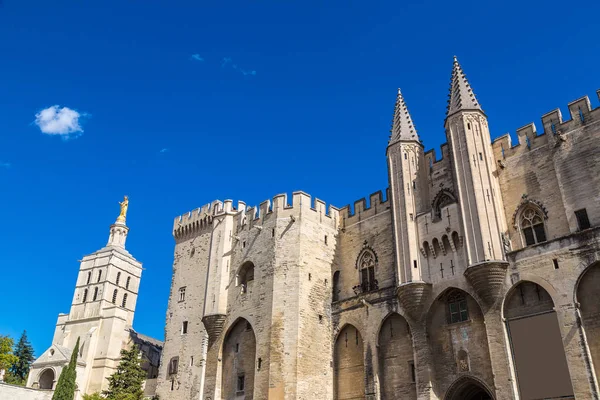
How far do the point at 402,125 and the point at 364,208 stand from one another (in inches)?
198

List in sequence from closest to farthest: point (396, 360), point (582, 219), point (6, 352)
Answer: point (582, 219) → point (396, 360) → point (6, 352)

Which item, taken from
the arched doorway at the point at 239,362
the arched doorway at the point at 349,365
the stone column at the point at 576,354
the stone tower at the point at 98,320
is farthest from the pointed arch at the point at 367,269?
the stone tower at the point at 98,320

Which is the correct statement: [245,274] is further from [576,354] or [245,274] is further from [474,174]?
[576,354]

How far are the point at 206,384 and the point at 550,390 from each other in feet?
56.1

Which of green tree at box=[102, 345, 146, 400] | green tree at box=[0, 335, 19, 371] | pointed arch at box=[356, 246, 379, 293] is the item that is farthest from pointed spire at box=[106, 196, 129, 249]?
pointed arch at box=[356, 246, 379, 293]

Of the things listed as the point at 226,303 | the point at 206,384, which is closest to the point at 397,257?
the point at 226,303

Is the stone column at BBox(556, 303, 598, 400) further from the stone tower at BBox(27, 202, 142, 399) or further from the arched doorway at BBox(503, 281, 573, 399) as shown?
the stone tower at BBox(27, 202, 142, 399)

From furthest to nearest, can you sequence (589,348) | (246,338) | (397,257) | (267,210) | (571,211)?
(267,210)
(246,338)
(397,257)
(571,211)
(589,348)

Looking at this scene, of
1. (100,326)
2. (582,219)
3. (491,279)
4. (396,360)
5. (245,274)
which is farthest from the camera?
(100,326)

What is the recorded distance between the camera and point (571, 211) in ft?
70.9

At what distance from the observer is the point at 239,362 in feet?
92.9

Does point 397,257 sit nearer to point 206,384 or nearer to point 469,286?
point 469,286

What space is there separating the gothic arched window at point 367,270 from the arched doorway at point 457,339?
4.72m

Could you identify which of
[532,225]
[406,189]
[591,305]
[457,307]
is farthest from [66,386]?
[591,305]
